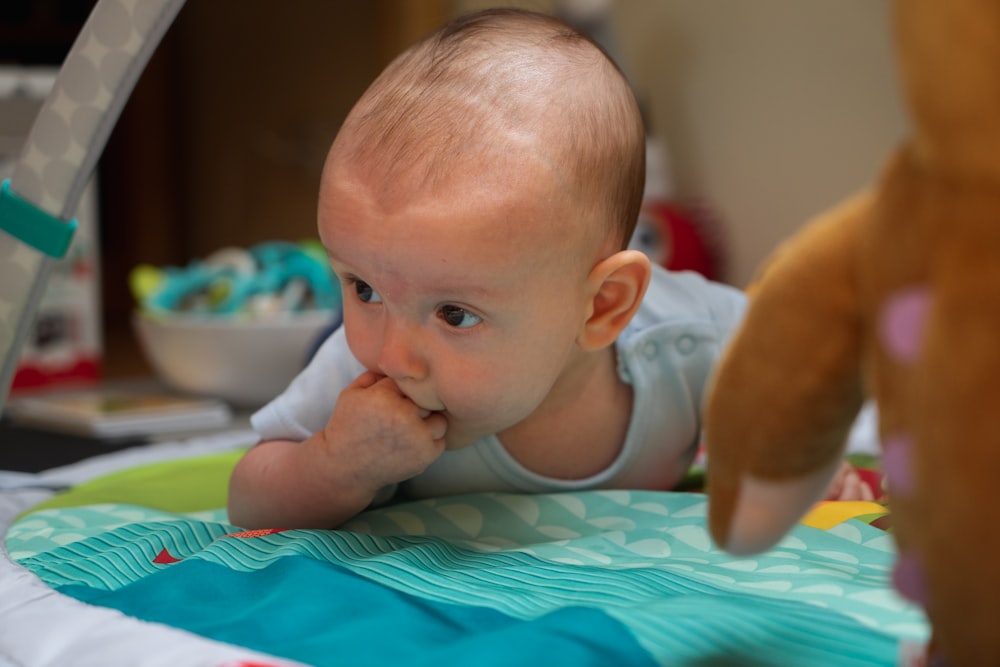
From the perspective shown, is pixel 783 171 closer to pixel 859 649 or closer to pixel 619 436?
pixel 619 436

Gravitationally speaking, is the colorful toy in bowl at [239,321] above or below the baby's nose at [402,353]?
below

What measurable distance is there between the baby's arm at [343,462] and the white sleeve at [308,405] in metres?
0.02

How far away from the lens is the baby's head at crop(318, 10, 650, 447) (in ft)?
1.98

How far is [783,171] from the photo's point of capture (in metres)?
1.74

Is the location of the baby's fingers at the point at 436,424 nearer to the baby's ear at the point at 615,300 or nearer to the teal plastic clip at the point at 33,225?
the baby's ear at the point at 615,300

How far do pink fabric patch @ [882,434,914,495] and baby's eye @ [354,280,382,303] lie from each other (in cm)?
33

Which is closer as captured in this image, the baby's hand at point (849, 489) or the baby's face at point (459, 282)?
the baby's face at point (459, 282)

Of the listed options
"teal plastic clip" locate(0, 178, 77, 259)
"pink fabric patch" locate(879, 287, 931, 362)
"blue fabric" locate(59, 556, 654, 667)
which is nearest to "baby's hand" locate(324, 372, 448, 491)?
"blue fabric" locate(59, 556, 654, 667)

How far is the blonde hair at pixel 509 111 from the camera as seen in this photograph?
621 mm

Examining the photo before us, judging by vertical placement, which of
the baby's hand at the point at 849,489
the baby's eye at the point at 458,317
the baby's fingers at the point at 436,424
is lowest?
the baby's hand at the point at 849,489

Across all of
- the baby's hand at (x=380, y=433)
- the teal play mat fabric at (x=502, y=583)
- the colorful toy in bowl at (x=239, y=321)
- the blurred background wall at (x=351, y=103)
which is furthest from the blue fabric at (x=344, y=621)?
the colorful toy in bowl at (x=239, y=321)

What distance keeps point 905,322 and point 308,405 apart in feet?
1.58

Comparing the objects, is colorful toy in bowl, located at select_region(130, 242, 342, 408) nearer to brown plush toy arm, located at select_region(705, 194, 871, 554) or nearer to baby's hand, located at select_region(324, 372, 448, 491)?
baby's hand, located at select_region(324, 372, 448, 491)

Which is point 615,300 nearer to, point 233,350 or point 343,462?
point 343,462
